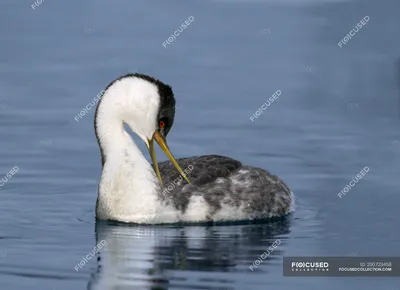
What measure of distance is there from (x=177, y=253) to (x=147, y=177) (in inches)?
70.0

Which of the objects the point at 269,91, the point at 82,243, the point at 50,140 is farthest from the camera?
the point at 269,91

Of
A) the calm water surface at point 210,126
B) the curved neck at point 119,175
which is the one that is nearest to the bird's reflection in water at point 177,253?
the calm water surface at point 210,126

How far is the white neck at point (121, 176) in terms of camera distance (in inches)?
729

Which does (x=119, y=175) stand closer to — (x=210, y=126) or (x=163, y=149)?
(x=163, y=149)

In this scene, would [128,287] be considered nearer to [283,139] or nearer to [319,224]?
[319,224]

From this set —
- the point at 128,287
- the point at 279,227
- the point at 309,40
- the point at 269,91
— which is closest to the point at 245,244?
the point at 279,227

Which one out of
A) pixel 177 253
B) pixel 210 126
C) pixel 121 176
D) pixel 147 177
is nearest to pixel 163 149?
pixel 147 177

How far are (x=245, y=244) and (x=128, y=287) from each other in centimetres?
246

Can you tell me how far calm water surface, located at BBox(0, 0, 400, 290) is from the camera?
17000 millimetres

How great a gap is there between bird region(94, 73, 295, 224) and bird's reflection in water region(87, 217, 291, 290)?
199mm

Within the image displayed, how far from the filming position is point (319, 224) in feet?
61.7

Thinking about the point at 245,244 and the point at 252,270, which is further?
the point at 245,244

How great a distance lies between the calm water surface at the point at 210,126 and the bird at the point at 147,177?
25 centimetres

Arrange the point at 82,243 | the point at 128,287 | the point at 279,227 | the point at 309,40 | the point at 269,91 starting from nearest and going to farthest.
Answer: the point at 128,287, the point at 82,243, the point at 279,227, the point at 269,91, the point at 309,40
